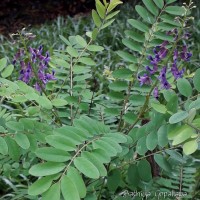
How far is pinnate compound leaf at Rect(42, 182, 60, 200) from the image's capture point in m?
0.88

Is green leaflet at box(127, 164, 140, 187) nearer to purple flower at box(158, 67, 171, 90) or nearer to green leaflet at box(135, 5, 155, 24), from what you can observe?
purple flower at box(158, 67, 171, 90)

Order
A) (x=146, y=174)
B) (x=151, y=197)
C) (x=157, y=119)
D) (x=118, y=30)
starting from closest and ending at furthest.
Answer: (x=157, y=119) → (x=146, y=174) → (x=151, y=197) → (x=118, y=30)

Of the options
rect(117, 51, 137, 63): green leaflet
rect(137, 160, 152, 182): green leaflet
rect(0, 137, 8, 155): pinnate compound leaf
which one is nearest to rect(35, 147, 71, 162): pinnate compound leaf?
rect(0, 137, 8, 155): pinnate compound leaf

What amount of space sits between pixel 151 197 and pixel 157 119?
0.33 m

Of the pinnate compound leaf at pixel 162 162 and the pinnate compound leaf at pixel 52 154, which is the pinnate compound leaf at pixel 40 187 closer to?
the pinnate compound leaf at pixel 52 154

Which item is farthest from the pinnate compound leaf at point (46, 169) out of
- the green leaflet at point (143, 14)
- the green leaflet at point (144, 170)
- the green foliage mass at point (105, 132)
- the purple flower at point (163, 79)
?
the green leaflet at point (143, 14)

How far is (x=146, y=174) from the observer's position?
3.94 feet

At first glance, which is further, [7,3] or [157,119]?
[7,3]

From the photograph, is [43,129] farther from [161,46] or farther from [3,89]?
[161,46]

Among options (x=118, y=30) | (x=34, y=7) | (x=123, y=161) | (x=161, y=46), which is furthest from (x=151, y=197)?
(x=34, y=7)

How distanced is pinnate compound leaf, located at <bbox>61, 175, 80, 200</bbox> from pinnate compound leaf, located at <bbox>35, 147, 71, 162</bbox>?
0.05 metres

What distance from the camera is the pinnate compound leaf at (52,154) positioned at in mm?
934

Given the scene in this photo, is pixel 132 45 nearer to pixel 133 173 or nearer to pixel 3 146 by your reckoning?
pixel 133 173

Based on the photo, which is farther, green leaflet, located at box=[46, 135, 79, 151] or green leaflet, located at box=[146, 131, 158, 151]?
green leaflet, located at box=[146, 131, 158, 151]
